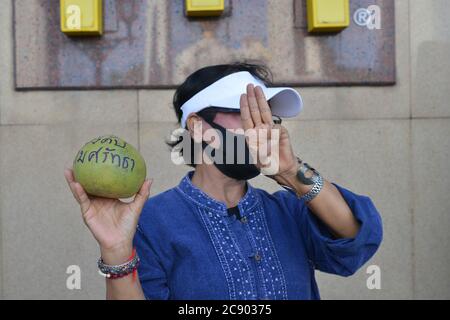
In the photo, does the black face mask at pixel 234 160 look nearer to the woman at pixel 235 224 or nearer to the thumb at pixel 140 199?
the woman at pixel 235 224

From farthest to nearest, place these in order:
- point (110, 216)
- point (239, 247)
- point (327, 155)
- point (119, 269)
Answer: point (327, 155) < point (239, 247) < point (110, 216) < point (119, 269)

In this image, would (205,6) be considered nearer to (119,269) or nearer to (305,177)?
(305,177)

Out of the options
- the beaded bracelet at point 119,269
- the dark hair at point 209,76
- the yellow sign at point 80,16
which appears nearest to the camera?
the beaded bracelet at point 119,269

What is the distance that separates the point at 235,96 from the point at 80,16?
8.58 feet

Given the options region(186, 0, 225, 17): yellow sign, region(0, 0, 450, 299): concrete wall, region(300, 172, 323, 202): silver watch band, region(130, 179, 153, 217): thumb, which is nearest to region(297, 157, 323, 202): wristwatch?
region(300, 172, 323, 202): silver watch band

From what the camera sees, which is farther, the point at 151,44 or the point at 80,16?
the point at 151,44

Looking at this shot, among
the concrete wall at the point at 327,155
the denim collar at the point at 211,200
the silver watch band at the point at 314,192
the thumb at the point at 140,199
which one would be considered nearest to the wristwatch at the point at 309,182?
the silver watch band at the point at 314,192

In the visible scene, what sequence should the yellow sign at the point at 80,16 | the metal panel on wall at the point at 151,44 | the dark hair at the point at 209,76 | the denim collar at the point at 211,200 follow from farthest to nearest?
the metal panel on wall at the point at 151,44 < the yellow sign at the point at 80,16 < the dark hair at the point at 209,76 < the denim collar at the point at 211,200

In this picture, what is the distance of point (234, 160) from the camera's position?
7.39 feet

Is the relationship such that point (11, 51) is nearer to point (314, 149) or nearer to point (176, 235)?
point (314, 149)

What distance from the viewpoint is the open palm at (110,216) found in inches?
73.8

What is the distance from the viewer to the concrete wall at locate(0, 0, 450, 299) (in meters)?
4.65

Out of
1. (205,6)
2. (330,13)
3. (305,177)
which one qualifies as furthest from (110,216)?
(330,13)

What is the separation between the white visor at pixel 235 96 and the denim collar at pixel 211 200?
1.04ft
